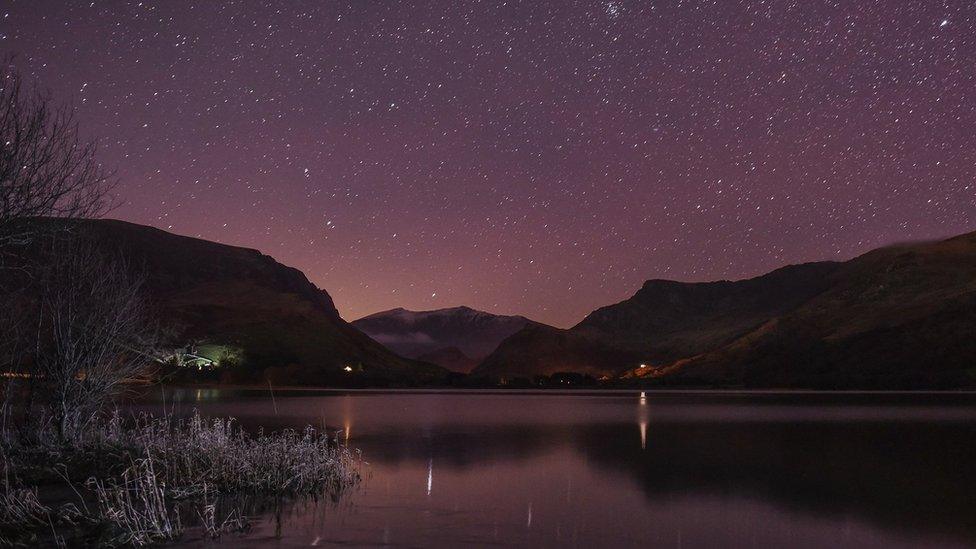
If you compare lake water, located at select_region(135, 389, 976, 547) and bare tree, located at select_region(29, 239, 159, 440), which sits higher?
bare tree, located at select_region(29, 239, 159, 440)

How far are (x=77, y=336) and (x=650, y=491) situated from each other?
60.5 feet

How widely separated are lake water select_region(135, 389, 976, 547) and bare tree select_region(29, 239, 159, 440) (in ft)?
30.4

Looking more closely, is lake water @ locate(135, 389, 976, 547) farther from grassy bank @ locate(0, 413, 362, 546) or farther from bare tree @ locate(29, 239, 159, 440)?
bare tree @ locate(29, 239, 159, 440)

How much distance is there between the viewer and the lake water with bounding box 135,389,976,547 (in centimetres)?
1738

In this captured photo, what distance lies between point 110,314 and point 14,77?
11.4 meters

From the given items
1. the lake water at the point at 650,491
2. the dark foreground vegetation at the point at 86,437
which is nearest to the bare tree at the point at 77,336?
the dark foreground vegetation at the point at 86,437

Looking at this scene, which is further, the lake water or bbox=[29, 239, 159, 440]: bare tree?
bbox=[29, 239, 159, 440]: bare tree

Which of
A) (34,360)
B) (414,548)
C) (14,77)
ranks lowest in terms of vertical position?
(414,548)

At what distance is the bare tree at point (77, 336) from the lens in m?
25.2

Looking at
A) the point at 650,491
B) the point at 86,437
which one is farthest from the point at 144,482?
the point at 650,491

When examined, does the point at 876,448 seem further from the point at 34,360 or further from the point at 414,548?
the point at 34,360

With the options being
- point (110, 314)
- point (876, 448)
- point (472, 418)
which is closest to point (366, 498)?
point (110, 314)

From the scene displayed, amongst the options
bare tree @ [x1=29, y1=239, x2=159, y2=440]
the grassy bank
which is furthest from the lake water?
bare tree @ [x1=29, y1=239, x2=159, y2=440]

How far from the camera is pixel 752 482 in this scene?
26.0m
